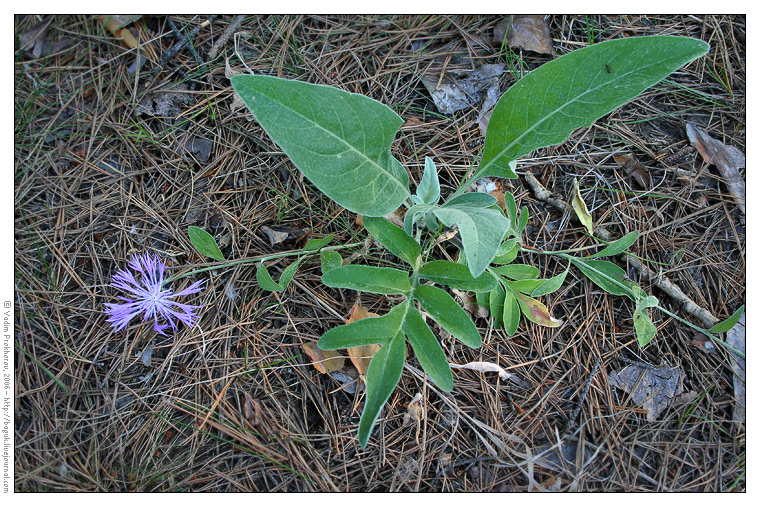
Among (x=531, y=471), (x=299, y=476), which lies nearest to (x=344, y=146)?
(x=299, y=476)

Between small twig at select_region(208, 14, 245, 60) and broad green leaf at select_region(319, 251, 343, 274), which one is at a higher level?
small twig at select_region(208, 14, 245, 60)

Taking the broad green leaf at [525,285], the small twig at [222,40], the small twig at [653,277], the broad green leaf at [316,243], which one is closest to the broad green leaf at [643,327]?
the small twig at [653,277]

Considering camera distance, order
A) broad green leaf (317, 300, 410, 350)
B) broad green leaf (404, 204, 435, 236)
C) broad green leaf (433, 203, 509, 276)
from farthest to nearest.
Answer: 1. broad green leaf (404, 204, 435, 236)
2. broad green leaf (317, 300, 410, 350)
3. broad green leaf (433, 203, 509, 276)

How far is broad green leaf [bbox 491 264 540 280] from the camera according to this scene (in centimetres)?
174

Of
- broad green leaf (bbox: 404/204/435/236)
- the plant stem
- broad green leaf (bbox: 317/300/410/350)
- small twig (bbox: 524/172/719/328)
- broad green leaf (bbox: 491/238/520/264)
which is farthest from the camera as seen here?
small twig (bbox: 524/172/719/328)

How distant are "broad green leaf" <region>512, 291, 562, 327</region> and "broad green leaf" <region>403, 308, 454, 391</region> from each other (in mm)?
516

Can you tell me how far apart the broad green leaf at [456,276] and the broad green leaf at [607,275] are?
2.03 ft

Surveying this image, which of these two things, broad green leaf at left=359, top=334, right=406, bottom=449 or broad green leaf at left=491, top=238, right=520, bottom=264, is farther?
broad green leaf at left=491, top=238, right=520, bottom=264

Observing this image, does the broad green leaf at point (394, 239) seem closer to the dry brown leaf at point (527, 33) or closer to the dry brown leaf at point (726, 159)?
the dry brown leaf at point (527, 33)

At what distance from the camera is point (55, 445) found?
5.92 ft

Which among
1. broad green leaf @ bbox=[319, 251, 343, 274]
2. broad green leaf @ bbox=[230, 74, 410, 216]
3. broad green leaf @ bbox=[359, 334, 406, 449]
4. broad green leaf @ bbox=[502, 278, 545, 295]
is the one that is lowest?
broad green leaf @ bbox=[502, 278, 545, 295]

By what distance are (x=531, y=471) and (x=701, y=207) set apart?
1417mm

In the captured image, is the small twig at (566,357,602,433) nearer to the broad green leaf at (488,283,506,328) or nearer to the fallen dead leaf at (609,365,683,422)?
the fallen dead leaf at (609,365,683,422)

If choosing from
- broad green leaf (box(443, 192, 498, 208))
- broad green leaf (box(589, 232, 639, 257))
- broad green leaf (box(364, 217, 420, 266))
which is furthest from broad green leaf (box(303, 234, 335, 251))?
broad green leaf (box(589, 232, 639, 257))
